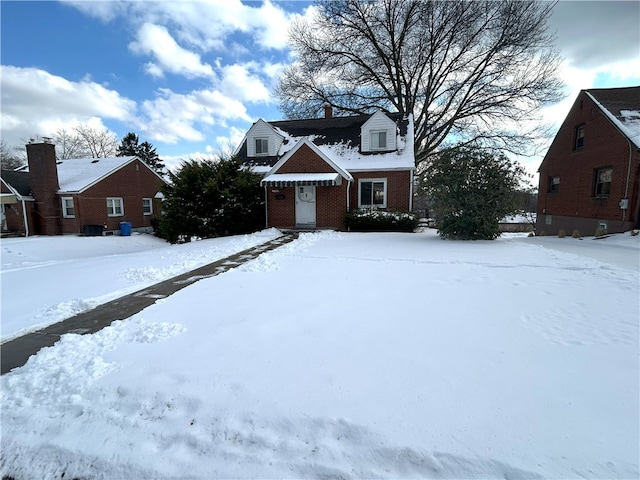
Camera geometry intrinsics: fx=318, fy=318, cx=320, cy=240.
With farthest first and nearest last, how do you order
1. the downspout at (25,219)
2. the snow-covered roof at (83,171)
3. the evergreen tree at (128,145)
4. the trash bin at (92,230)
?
the evergreen tree at (128,145) < the snow-covered roof at (83,171) < the trash bin at (92,230) < the downspout at (25,219)

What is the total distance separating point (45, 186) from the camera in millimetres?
20688

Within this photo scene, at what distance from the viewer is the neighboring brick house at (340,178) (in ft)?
49.5

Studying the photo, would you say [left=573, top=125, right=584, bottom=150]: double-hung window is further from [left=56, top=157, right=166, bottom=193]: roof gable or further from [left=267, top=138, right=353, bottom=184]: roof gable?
[left=56, top=157, right=166, bottom=193]: roof gable

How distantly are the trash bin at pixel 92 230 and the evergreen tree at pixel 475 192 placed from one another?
2122 cm

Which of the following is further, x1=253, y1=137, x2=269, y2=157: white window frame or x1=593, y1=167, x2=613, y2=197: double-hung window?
x1=253, y1=137, x2=269, y2=157: white window frame

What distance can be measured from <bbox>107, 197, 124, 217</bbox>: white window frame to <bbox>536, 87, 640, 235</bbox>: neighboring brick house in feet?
95.4

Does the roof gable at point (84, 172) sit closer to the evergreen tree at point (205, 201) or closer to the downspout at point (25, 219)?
the downspout at point (25, 219)

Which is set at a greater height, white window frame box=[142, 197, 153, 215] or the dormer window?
the dormer window

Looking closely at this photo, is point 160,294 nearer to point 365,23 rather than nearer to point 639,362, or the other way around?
point 639,362

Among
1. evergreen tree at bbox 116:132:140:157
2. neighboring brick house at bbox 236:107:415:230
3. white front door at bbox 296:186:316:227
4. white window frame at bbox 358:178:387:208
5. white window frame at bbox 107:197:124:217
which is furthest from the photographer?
evergreen tree at bbox 116:132:140:157

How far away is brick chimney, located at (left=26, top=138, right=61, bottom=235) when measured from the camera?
20.2m

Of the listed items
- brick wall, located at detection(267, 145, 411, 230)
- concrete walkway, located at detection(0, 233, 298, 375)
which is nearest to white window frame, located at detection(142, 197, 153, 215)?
brick wall, located at detection(267, 145, 411, 230)

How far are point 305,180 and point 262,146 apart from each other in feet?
18.7

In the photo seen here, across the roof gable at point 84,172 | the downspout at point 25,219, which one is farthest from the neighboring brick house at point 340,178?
the downspout at point 25,219
